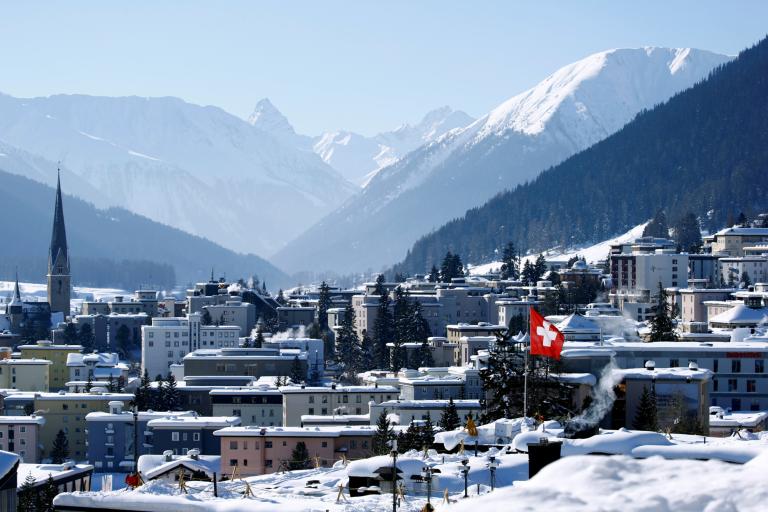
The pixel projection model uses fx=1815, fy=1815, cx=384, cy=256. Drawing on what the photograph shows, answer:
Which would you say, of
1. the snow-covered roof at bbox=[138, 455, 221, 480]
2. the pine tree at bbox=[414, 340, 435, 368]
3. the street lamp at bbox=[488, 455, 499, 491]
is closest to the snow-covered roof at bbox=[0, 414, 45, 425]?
the snow-covered roof at bbox=[138, 455, 221, 480]

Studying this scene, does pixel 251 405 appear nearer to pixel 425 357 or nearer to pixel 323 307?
pixel 425 357

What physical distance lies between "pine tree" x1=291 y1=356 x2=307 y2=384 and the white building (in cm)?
2417

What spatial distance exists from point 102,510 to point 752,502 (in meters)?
14.7

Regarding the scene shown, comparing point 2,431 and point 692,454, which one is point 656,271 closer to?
point 2,431

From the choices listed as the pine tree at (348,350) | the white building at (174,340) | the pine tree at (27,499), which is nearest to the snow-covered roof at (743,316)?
the pine tree at (348,350)

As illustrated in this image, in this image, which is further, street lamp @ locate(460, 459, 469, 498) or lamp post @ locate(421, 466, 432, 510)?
street lamp @ locate(460, 459, 469, 498)

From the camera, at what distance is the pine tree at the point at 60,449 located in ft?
326

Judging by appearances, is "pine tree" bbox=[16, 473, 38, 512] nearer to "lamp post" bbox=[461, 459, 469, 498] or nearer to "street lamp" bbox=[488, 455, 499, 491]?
"lamp post" bbox=[461, 459, 469, 498]

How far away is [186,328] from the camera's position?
15762cm

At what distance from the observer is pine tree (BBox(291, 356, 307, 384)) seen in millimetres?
123875

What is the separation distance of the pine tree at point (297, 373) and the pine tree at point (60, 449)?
22261 mm

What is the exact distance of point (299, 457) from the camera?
245ft

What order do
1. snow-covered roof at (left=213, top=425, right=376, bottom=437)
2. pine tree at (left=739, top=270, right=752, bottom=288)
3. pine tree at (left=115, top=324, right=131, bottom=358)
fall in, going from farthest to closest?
pine tree at (left=115, top=324, right=131, bottom=358) → pine tree at (left=739, top=270, right=752, bottom=288) → snow-covered roof at (left=213, top=425, right=376, bottom=437)

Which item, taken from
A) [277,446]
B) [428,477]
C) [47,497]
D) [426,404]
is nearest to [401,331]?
[426,404]
